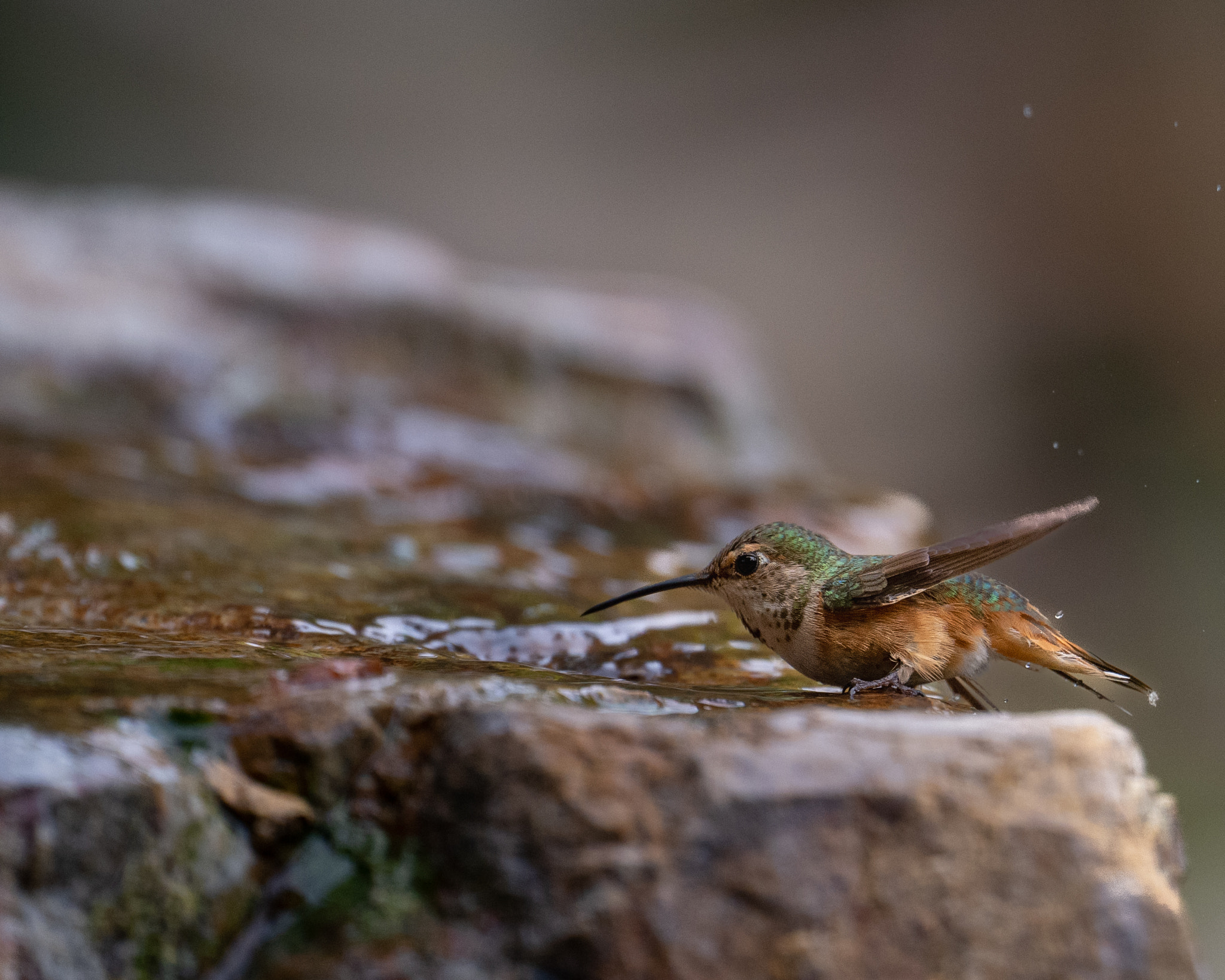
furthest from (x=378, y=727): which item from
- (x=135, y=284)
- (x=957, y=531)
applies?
(x=135, y=284)

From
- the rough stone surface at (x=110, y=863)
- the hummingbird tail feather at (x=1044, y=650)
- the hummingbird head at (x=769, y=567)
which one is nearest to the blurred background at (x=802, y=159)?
the hummingbird tail feather at (x=1044, y=650)

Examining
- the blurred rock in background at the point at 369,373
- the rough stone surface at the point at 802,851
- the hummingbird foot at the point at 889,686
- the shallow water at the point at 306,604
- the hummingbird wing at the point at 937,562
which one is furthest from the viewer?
the blurred rock in background at the point at 369,373

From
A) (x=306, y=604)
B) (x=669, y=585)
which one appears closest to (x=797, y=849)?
(x=669, y=585)

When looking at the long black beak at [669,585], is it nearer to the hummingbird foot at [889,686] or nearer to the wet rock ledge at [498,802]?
the wet rock ledge at [498,802]

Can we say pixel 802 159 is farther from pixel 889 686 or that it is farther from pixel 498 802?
pixel 498 802

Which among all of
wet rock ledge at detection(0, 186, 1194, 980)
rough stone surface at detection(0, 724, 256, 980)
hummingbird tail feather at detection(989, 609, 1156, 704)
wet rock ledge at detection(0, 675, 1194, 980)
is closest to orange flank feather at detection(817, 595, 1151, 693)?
hummingbird tail feather at detection(989, 609, 1156, 704)

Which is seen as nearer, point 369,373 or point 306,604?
point 306,604
